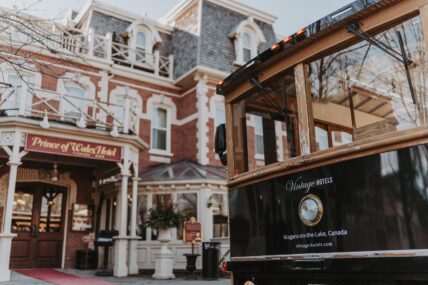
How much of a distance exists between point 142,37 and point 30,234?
28.9ft

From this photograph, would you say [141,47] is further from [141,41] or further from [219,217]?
[219,217]

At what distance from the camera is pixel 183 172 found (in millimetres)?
13961

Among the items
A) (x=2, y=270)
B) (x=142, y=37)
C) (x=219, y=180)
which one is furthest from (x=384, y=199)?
(x=142, y=37)

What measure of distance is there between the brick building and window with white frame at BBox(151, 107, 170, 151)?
0.13ft

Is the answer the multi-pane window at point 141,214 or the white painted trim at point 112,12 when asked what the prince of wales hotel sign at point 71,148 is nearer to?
the multi-pane window at point 141,214

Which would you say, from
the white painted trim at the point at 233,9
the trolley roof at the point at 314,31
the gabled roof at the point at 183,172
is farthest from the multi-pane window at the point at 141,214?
the trolley roof at the point at 314,31

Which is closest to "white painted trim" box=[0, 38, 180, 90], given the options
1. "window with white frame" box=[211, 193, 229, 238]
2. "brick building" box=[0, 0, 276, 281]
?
"brick building" box=[0, 0, 276, 281]

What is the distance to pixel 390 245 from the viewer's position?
103 inches

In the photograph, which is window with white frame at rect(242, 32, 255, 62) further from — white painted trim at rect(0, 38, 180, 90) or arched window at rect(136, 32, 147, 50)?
arched window at rect(136, 32, 147, 50)

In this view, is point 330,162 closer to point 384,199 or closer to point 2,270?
point 384,199

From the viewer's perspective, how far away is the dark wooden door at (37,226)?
41.6 feet

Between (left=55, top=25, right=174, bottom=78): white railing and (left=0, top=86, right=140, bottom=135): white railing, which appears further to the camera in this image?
(left=55, top=25, right=174, bottom=78): white railing

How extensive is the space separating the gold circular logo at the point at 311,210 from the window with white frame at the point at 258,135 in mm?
940

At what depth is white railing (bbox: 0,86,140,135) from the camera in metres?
10.8
